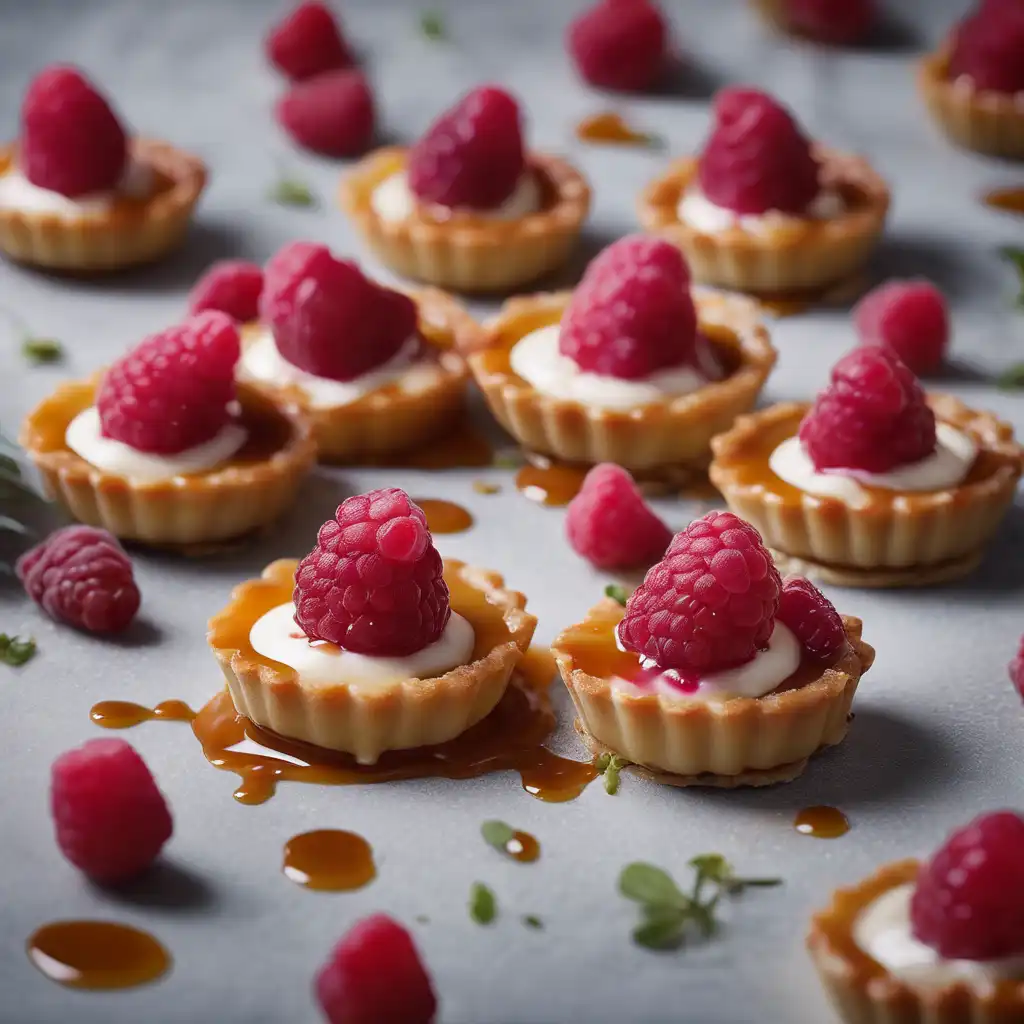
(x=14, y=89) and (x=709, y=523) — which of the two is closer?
(x=709, y=523)

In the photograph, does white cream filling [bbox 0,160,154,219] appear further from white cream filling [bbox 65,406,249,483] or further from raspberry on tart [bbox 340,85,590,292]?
white cream filling [bbox 65,406,249,483]

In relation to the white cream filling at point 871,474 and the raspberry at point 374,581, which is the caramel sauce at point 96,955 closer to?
the raspberry at point 374,581

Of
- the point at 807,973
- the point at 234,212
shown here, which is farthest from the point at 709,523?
the point at 234,212

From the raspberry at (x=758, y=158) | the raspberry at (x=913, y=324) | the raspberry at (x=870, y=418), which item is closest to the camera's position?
the raspberry at (x=870, y=418)

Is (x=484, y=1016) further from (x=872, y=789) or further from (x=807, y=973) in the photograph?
(x=872, y=789)

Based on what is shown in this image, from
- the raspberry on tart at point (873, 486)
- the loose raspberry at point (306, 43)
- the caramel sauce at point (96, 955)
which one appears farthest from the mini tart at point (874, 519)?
the loose raspberry at point (306, 43)

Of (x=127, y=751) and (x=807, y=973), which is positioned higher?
(x=127, y=751)

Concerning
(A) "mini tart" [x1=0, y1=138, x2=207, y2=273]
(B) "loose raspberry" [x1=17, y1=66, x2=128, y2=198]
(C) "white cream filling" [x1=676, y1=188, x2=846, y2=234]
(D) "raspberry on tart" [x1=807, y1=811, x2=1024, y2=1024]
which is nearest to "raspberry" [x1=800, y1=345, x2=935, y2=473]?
(C) "white cream filling" [x1=676, y1=188, x2=846, y2=234]
